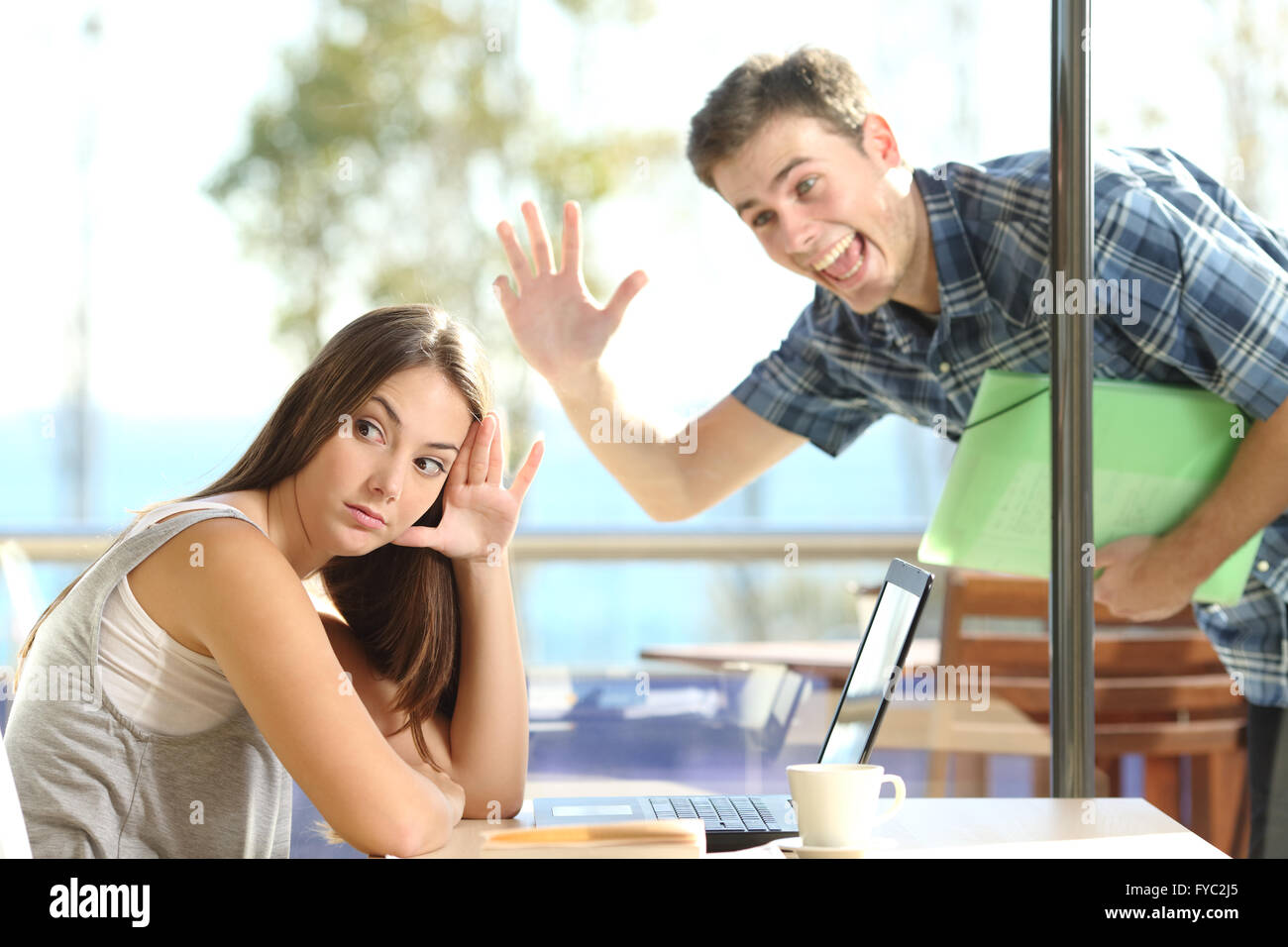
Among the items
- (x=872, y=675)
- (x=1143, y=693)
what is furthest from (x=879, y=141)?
(x=1143, y=693)

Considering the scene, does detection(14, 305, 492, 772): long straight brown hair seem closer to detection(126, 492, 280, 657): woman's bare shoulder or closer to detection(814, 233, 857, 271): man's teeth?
detection(126, 492, 280, 657): woman's bare shoulder

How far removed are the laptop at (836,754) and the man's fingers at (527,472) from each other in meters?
0.28

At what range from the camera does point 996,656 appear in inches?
93.8

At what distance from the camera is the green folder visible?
4.31 ft

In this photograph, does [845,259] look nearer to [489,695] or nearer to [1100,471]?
[1100,471]

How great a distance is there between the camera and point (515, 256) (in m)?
1.52

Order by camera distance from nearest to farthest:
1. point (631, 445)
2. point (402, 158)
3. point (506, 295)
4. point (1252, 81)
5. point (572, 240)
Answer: point (572, 240) → point (506, 295) → point (631, 445) → point (1252, 81) → point (402, 158)

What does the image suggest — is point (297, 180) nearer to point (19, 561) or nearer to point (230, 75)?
point (230, 75)

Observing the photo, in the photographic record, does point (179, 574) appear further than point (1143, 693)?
No

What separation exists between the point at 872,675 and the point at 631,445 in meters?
0.73
